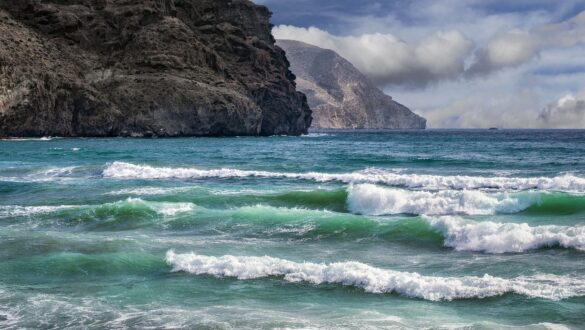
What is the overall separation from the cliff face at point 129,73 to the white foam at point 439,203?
8175 centimetres

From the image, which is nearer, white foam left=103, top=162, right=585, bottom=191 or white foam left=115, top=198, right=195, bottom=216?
white foam left=115, top=198, right=195, bottom=216

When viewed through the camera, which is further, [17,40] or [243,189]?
[17,40]

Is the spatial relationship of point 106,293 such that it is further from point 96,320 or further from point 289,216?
point 289,216

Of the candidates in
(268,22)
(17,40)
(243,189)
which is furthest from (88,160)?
(268,22)

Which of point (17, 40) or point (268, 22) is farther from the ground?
point (268, 22)

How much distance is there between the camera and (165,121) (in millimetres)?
119062

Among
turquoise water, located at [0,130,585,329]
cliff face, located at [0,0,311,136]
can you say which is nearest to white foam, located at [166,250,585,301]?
turquoise water, located at [0,130,585,329]

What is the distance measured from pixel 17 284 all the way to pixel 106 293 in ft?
7.48

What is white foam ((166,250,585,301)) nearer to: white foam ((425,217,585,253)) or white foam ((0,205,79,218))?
white foam ((425,217,585,253))

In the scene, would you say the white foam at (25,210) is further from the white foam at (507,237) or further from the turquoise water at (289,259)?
the white foam at (507,237)

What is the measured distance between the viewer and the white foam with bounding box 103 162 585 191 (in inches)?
1235

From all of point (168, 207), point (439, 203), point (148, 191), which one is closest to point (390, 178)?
point (439, 203)

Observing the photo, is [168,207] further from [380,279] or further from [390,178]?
[390,178]

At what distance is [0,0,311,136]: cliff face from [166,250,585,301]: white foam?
289 feet
